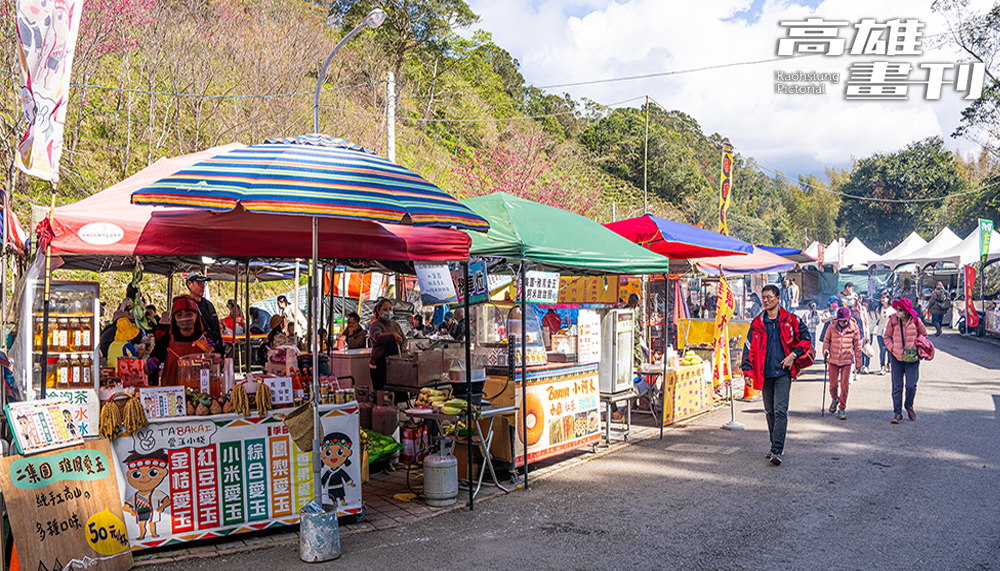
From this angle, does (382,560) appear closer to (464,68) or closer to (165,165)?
(165,165)

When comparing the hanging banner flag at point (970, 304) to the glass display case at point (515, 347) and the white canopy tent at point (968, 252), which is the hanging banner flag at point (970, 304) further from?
the glass display case at point (515, 347)

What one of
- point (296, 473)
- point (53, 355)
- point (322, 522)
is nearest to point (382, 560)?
point (322, 522)

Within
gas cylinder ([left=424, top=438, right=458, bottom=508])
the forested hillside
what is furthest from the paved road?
the forested hillside

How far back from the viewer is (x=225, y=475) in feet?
17.1

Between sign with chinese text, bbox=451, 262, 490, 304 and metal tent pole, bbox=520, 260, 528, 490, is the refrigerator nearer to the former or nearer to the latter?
metal tent pole, bbox=520, 260, 528, 490

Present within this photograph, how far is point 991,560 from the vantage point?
15.4ft

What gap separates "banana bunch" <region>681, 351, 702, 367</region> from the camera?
35.4 feet

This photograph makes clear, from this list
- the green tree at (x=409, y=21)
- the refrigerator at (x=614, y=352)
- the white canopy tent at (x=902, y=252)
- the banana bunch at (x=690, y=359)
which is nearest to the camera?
the refrigerator at (x=614, y=352)

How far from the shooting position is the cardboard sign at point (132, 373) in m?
5.27

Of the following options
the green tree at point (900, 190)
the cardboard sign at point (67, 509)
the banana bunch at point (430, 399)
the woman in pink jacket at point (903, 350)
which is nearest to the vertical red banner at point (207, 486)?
the cardboard sign at point (67, 509)

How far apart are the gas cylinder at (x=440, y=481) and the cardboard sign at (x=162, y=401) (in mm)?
2259

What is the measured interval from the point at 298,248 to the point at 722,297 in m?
6.74

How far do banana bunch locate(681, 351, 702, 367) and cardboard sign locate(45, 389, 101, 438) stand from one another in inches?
328

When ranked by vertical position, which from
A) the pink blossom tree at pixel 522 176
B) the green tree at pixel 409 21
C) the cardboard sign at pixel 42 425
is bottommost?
the cardboard sign at pixel 42 425
